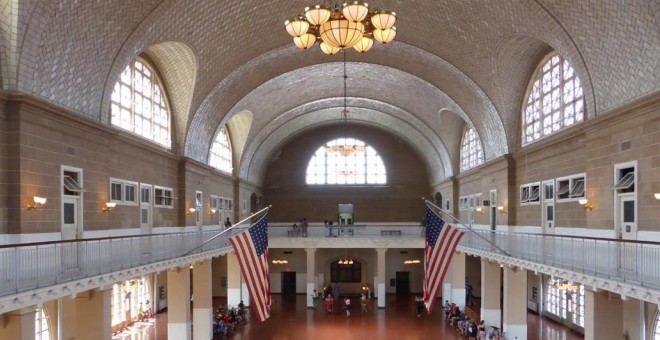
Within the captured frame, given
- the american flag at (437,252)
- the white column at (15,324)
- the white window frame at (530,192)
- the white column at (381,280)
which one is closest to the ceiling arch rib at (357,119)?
the white column at (381,280)

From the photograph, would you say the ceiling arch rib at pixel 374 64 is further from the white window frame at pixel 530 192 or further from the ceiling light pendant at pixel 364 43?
the ceiling light pendant at pixel 364 43

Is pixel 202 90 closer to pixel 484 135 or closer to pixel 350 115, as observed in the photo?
pixel 484 135

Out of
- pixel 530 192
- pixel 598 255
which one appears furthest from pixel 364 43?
pixel 530 192

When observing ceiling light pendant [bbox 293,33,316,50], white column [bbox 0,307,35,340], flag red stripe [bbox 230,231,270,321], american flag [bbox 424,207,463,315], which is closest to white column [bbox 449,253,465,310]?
american flag [bbox 424,207,463,315]

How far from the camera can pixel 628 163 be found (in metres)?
16.4

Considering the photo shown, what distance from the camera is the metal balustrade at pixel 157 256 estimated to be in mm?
11695

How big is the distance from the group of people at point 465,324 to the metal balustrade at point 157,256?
5632 mm

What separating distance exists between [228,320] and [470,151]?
58.0 ft

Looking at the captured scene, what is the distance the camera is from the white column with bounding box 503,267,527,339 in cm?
2434

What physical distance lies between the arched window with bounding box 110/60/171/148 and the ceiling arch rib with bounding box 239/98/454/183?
1403 centimetres

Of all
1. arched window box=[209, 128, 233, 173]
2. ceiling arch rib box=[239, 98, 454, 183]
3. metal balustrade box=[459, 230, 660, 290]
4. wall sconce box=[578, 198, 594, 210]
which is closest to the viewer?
metal balustrade box=[459, 230, 660, 290]

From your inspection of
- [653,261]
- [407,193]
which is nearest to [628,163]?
[653,261]

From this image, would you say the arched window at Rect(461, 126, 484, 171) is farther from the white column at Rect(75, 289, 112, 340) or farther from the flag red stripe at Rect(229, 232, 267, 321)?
the white column at Rect(75, 289, 112, 340)

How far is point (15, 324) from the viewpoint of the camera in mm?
12023
